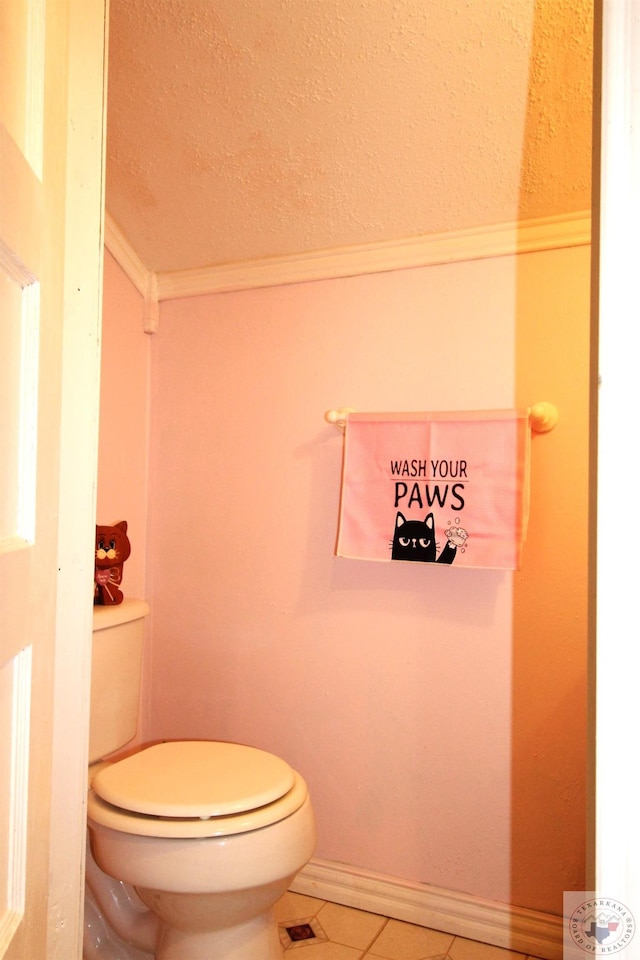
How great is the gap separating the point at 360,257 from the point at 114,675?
46.5 inches

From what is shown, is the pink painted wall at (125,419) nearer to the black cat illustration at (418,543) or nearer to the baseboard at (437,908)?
the black cat illustration at (418,543)

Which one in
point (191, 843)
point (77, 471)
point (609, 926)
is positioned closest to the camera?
point (609, 926)

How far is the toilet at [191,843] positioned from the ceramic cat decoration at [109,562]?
10 cm

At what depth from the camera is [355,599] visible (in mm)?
1797

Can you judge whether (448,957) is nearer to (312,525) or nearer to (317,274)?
(312,525)

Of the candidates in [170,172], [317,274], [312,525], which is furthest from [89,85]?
[312,525]

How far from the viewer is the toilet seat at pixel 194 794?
1219mm

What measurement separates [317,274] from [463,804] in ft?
4.51

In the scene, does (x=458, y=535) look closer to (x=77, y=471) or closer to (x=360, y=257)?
(x=360, y=257)

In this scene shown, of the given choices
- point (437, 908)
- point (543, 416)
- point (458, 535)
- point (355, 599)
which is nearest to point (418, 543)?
point (458, 535)

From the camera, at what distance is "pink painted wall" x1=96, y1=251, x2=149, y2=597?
1842 millimetres

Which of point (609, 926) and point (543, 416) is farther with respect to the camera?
point (543, 416)

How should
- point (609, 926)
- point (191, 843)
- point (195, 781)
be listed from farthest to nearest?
point (195, 781), point (191, 843), point (609, 926)

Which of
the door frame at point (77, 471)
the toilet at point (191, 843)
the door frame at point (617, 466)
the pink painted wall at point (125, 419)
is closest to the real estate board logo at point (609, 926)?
the door frame at point (617, 466)
